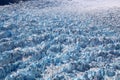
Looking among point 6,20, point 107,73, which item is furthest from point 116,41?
point 6,20

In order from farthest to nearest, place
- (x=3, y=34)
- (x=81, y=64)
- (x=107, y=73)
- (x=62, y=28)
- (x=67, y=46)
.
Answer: (x=62, y=28), (x=3, y=34), (x=67, y=46), (x=81, y=64), (x=107, y=73)

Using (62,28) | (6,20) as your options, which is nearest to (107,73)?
(62,28)

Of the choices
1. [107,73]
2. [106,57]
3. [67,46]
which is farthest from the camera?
[67,46]

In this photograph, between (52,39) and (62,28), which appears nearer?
(52,39)

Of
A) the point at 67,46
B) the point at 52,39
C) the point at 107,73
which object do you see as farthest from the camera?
the point at 52,39

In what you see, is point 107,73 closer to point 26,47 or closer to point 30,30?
point 26,47

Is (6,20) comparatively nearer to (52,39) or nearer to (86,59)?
(52,39)
